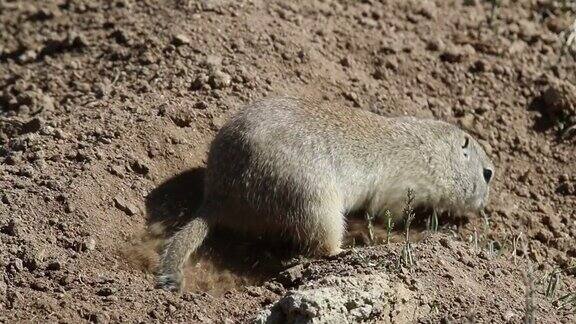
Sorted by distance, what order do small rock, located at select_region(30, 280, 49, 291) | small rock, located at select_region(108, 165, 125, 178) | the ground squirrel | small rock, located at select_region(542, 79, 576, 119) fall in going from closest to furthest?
1. small rock, located at select_region(30, 280, 49, 291)
2. the ground squirrel
3. small rock, located at select_region(108, 165, 125, 178)
4. small rock, located at select_region(542, 79, 576, 119)

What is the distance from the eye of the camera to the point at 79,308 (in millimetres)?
5035

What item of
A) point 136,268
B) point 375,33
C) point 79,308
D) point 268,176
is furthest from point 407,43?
point 79,308

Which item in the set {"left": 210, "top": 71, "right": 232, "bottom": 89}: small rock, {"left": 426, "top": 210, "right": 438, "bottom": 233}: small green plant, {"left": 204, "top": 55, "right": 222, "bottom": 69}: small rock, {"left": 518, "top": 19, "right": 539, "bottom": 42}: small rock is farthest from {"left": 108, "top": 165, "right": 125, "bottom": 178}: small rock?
{"left": 518, "top": 19, "right": 539, "bottom": 42}: small rock

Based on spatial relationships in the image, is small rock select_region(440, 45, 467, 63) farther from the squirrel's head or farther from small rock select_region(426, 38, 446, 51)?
the squirrel's head

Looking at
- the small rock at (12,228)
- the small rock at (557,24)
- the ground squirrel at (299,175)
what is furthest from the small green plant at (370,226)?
the small rock at (557,24)

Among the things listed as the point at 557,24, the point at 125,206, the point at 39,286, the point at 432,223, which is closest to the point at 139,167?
the point at 125,206

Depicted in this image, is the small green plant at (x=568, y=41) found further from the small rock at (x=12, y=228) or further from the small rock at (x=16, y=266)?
the small rock at (x=16, y=266)

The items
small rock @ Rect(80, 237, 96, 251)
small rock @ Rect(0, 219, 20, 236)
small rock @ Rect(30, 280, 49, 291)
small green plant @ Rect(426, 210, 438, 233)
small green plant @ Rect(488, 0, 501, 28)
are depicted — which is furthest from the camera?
small green plant @ Rect(488, 0, 501, 28)

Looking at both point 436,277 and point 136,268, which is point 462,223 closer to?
point 436,277

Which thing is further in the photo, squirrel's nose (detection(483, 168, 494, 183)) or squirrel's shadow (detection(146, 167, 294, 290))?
squirrel's nose (detection(483, 168, 494, 183))

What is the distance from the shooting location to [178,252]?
5.61 m

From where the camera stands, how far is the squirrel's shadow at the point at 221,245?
5.94 meters

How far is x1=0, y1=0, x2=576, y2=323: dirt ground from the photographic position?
→ 17.4 feet

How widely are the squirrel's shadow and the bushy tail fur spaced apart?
0.14 metres
